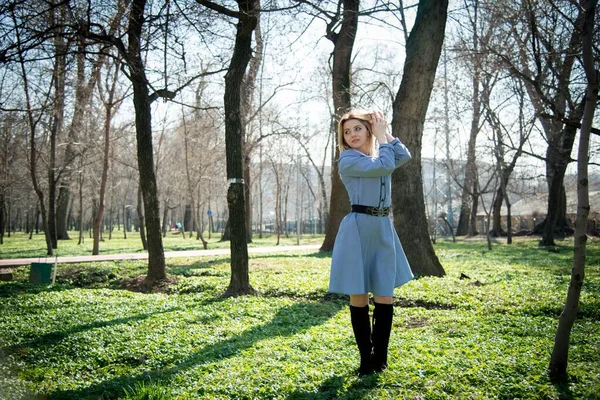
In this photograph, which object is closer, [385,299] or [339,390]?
[339,390]

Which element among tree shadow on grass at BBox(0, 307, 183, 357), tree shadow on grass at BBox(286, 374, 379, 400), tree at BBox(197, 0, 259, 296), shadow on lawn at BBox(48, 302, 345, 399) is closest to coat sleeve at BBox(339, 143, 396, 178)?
tree shadow on grass at BBox(286, 374, 379, 400)

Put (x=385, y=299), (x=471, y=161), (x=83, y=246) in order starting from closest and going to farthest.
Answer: (x=385, y=299)
(x=83, y=246)
(x=471, y=161)

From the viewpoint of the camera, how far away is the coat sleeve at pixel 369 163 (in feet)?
11.6

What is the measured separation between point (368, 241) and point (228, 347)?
6.01 feet

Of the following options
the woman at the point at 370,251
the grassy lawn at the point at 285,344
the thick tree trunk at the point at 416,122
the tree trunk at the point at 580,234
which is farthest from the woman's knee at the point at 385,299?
the thick tree trunk at the point at 416,122

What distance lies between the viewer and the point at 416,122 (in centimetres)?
914

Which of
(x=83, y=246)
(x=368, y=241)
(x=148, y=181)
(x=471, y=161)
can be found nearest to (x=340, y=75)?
(x=148, y=181)

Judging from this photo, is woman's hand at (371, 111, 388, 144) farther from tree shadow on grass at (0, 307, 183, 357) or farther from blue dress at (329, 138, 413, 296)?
tree shadow on grass at (0, 307, 183, 357)

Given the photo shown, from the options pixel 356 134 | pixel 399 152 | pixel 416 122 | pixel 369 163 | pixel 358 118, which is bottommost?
pixel 369 163

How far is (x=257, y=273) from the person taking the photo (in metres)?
9.95

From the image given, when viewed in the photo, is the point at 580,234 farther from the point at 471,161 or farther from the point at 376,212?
the point at 471,161

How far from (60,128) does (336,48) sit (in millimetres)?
14293

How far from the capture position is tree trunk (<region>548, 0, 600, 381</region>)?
3232mm

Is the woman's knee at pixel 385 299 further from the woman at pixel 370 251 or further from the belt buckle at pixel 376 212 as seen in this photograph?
the belt buckle at pixel 376 212
